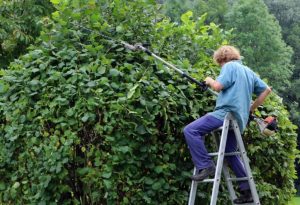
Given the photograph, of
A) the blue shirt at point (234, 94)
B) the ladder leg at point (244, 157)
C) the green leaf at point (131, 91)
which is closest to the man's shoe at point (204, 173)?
the ladder leg at point (244, 157)

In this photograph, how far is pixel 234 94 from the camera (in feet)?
20.4

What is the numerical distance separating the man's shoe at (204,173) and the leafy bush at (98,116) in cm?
21

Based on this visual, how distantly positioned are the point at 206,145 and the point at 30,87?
2051 mm

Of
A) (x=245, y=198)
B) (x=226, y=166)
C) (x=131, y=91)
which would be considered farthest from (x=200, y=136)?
(x=245, y=198)

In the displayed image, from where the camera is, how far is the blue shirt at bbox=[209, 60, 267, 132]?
6.21m

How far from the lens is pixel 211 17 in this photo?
4569 centimetres

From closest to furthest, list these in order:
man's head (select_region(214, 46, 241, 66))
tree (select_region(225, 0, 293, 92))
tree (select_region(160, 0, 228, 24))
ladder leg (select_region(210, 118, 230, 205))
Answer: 1. ladder leg (select_region(210, 118, 230, 205))
2. man's head (select_region(214, 46, 241, 66))
3. tree (select_region(225, 0, 293, 92))
4. tree (select_region(160, 0, 228, 24))

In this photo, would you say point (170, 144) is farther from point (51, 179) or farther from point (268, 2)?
point (268, 2)

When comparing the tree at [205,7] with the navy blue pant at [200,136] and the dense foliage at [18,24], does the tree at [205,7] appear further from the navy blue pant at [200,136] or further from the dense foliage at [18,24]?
the navy blue pant at [200,136]

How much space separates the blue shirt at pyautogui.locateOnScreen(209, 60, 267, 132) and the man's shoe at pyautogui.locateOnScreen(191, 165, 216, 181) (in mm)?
536

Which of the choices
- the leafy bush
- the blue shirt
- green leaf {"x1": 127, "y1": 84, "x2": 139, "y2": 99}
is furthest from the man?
green leaf {"x1": 127, "y1": 84, "x2": 139, "y2": 99}

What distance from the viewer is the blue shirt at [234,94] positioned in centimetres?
621

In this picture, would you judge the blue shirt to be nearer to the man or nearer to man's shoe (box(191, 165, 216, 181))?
the man

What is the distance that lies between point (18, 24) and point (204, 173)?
8362 millimetres
